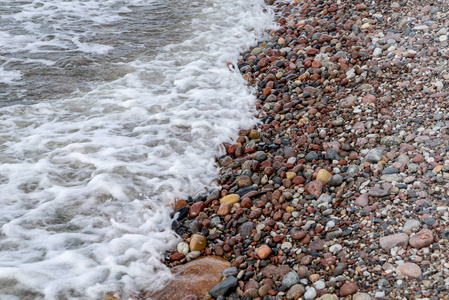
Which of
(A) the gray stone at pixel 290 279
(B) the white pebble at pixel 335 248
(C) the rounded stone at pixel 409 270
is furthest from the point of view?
(B) the white pebble at pixel 335 248

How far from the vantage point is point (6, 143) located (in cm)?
415

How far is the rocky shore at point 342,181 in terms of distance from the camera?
2.41m

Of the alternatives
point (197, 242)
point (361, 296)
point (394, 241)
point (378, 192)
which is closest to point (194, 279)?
point (197, 242)

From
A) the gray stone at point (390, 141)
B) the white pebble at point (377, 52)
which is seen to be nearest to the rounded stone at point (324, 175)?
the gray stone at point (390, 141)

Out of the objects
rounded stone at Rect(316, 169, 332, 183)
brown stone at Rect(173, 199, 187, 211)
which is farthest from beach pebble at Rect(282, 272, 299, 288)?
brown stone at Rect(173, 199, 187, 211)

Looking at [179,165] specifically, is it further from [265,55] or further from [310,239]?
[265,55]

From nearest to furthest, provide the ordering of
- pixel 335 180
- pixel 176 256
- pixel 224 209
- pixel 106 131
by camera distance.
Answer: pixel 176 256 → pixel 335 180 → pixel 224 209 → pixel 106 131

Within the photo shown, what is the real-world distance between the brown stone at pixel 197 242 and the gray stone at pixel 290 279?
76cm

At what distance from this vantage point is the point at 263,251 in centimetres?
276

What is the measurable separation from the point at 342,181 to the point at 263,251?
0.94 meters

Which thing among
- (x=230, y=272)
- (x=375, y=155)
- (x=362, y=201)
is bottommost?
(x=230, y=272)

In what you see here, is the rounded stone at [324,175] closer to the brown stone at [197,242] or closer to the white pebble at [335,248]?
the white pebble at [335,248]

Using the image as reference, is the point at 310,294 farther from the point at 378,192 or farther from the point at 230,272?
the point at 378,192

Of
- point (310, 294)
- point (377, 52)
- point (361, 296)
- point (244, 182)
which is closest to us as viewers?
point (361, 296)
